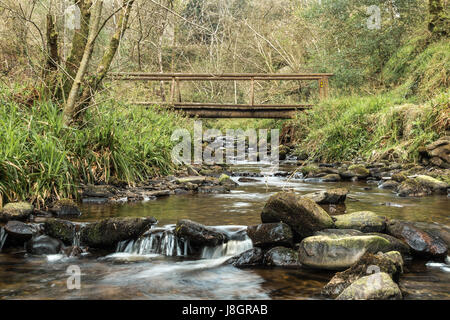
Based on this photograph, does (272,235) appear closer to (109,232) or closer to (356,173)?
(109,232)

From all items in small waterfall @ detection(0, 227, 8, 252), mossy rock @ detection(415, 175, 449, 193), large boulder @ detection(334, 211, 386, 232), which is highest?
mossy rock @ detection(415, 175, 449, 193)

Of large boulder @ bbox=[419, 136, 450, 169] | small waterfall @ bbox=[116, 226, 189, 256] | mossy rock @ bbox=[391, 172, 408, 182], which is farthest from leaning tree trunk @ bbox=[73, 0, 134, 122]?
large boulder @ bbox=[419, 136, 450, 169]

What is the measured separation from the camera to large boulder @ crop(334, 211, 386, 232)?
4.01 m

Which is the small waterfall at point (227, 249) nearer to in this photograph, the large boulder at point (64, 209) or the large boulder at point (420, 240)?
the large boulder at point (420, 240)

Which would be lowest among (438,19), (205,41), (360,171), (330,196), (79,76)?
(330,196)

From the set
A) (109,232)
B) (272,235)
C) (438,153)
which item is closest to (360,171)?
(438,153)

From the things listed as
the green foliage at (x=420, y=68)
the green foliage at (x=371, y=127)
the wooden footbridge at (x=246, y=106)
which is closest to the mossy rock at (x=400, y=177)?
the green foliage at (x=371, y=127)

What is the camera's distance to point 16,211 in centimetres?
449

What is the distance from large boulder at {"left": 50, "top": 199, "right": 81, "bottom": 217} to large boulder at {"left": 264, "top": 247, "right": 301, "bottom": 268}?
2419 mm

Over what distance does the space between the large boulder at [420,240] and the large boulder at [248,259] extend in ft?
4.01

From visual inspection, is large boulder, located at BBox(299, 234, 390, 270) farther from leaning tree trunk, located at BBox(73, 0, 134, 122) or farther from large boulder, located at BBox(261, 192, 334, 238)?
leaning tree trunk, located at BBox(73, 0, 134, 122)

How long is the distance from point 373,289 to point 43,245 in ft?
9.34

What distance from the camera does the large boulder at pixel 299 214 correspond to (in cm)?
393
